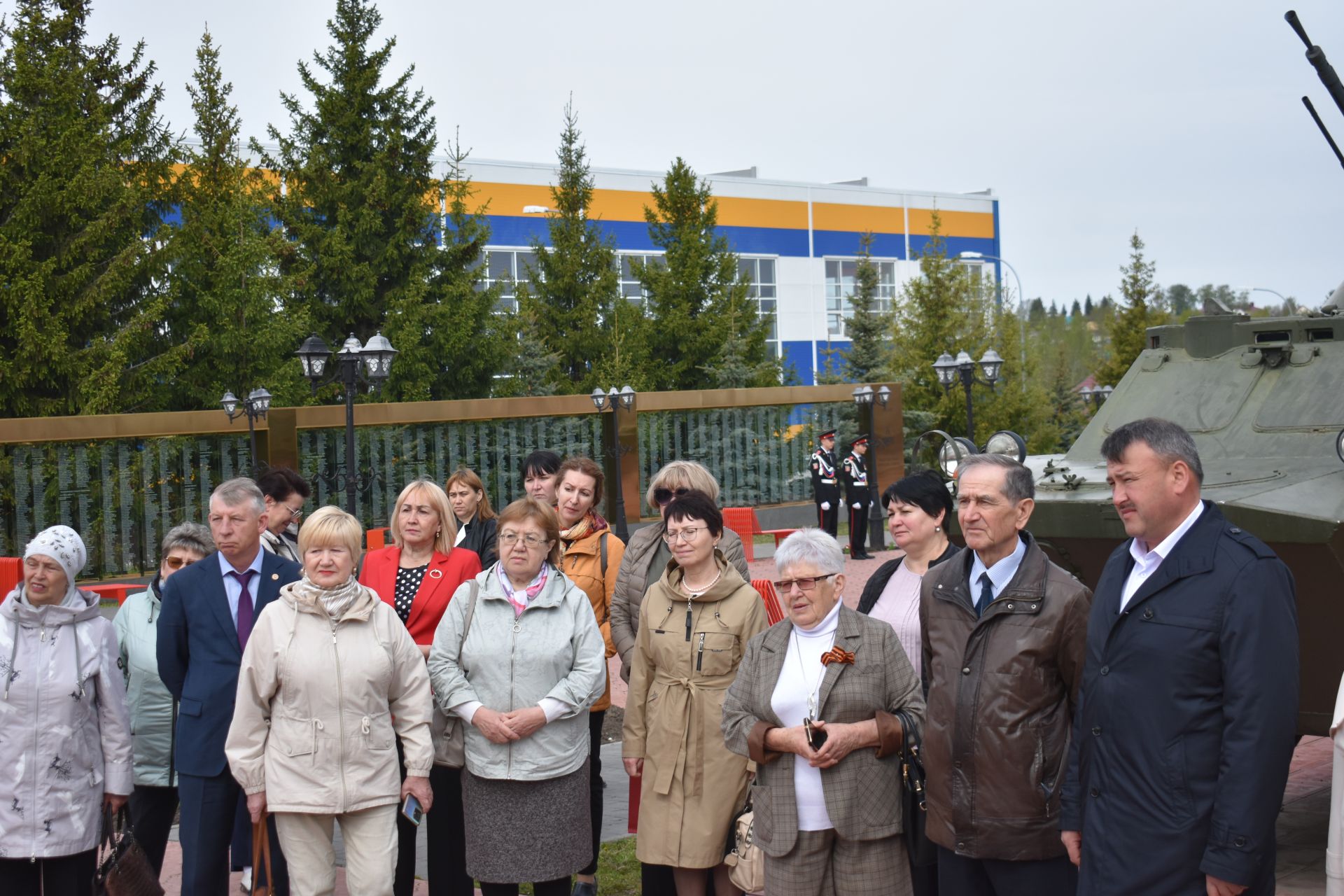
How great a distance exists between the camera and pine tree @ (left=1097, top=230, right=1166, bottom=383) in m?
37.3

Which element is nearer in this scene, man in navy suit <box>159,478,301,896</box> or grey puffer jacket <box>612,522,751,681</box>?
man in navy suit <box>159,478,301,896</box>

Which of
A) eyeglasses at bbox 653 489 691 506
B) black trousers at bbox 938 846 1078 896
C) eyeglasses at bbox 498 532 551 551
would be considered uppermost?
eyeglasses at bbox 653 489 691 506

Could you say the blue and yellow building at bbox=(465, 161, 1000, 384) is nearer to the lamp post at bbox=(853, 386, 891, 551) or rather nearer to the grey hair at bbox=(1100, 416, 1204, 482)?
the lamp post at bbox=(853, 386, 891, 551)

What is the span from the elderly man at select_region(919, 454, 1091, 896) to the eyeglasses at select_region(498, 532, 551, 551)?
1760 millimetres

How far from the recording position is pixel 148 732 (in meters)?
5.73

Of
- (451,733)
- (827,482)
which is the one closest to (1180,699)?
(451,733)

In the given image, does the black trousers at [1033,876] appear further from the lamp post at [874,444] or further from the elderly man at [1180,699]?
the lamp post at [874,444]

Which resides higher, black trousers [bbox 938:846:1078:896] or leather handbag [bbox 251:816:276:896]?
black trousers [bbox 938:846:1078:896]

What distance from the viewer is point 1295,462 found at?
7168mm

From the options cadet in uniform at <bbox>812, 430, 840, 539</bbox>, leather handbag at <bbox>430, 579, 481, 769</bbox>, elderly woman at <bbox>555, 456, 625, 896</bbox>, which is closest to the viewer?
→ leather handbag at <bbox>430, 579, 481, 769</bbox>

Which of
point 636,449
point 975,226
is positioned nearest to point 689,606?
point 636,449

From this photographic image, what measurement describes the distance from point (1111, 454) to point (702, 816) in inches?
86.3

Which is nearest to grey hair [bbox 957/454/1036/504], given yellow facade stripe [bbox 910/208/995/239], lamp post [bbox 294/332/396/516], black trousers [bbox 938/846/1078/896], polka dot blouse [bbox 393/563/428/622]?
black trousers [bbox 938/846/1078/896]

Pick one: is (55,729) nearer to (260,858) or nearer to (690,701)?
(260,858)
